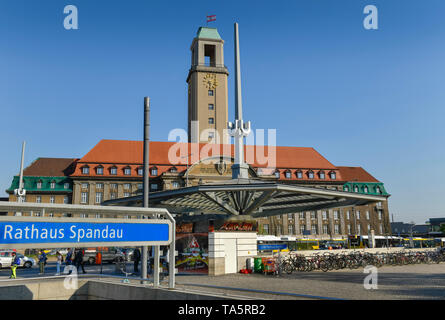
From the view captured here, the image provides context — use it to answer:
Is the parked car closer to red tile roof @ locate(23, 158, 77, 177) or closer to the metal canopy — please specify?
the metal canopy

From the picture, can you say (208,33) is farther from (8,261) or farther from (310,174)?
(8,261)

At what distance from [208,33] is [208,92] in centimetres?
1398

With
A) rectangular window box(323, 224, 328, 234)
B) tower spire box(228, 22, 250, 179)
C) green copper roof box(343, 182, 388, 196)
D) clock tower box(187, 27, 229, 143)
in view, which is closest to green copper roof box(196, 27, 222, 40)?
clock tower box(187, 27, 229, 143)

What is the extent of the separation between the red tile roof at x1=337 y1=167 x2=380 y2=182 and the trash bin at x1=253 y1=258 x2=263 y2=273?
74.2 m

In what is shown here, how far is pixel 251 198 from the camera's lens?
86.1 ft

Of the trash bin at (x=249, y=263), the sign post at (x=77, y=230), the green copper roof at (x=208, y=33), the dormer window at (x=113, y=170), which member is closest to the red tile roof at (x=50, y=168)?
the dormer window at (x=113, y=170)

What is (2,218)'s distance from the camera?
864cm

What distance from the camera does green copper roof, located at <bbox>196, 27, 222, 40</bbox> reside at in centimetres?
8581

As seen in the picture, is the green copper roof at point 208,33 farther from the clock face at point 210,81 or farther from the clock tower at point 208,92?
the clock face at point 210,81

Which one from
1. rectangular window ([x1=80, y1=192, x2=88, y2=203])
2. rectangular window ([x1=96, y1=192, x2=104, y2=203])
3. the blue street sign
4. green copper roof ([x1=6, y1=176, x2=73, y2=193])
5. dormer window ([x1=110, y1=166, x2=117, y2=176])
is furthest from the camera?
dormer window ([x1=110, y1=166, x2=117, y2=176])

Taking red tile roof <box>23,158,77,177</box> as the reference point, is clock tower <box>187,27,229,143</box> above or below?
above

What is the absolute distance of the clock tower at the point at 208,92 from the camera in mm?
83062
